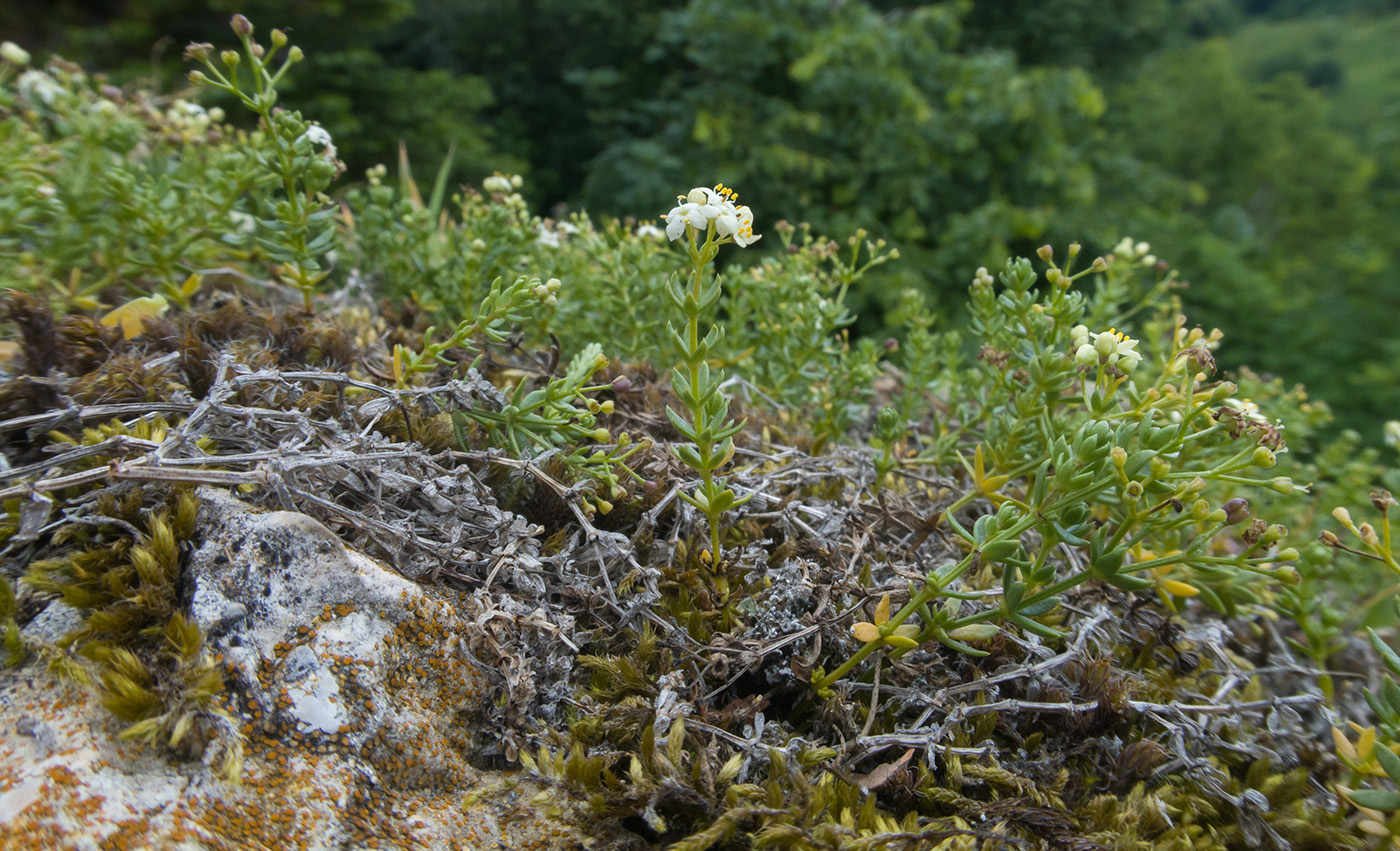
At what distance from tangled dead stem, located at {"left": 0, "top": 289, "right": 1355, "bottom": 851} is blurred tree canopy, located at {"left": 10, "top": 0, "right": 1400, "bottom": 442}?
154 inches

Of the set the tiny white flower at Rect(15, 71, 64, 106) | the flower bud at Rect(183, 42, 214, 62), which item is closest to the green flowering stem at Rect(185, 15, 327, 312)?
the flower bud at Rect(183, 42, 214, 62)

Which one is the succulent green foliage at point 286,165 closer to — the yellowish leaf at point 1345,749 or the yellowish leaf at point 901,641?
the yellowish leaf at point 901,641

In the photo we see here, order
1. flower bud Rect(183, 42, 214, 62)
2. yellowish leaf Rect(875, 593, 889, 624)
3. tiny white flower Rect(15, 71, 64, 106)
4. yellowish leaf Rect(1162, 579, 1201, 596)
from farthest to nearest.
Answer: tiny white flower Rect(15, 71, 64, 106) → flower bud Rect(183, 42, 214, 62) → yellowish leaf Rect(1162, 579, 1201, 596) → yellowish leaf Rect(875, 593, 889, 624)

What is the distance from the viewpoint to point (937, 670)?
5.34ft

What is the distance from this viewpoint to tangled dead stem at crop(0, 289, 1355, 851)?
135 centimetres

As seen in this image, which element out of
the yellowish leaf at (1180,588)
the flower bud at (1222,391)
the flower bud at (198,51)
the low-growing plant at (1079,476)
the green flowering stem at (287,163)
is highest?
the flower bud at (198,51)

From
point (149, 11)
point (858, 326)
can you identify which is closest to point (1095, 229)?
point (858, 326)

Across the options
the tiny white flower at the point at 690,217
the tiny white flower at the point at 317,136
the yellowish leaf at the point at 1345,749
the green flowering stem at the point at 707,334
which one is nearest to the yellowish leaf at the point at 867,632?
the green flowering stem at the point at 707,334

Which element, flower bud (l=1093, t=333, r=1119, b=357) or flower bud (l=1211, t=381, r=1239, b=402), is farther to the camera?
flower bud (l=1093, t=333, r=1119, b=357)

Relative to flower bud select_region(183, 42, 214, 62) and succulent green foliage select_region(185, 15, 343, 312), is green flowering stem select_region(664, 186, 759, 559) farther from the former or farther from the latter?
flower bud select_region(183, 42, 214, 62)

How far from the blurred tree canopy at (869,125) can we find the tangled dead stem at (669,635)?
3.92 m

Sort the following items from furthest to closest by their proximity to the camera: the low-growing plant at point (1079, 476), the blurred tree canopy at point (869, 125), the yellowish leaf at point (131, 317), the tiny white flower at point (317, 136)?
the blurred tree canopy at point (869, 125) → the tiny white flower at point (317, 136) → the yellowish leaf at point (131, 317) → the low-growing plant at point (1079, 476)

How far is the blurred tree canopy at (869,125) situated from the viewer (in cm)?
653

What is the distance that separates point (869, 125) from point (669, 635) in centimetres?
610
